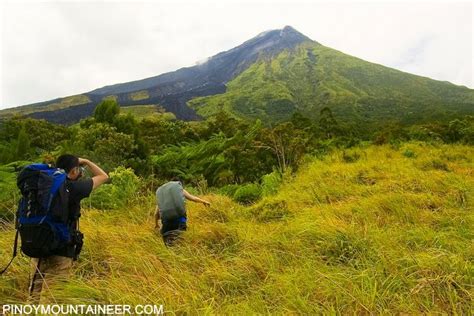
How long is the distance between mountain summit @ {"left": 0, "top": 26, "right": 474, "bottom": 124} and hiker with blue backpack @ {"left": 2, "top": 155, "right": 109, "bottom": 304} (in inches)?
2271

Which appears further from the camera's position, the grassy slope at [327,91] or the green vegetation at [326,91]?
the grassy slope at [327,91]

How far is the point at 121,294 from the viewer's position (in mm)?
2828

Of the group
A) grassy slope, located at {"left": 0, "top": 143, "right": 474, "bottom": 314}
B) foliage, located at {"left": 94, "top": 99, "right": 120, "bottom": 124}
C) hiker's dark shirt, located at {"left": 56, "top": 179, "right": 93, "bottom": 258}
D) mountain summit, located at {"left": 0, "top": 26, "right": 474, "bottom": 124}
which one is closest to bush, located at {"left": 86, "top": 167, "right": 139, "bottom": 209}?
grassy slope, located at {"left": 0, "top": 143, "right": 474, "bottom": 314}

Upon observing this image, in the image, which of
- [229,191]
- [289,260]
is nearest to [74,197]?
[289,260]

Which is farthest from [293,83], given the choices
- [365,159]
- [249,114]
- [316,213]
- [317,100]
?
[316,213]

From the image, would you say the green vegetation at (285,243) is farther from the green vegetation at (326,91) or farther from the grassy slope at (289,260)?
the green vegetation at (326,91)

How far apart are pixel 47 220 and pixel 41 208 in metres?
0.10

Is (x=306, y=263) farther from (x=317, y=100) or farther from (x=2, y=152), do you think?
(x=317, y=100)

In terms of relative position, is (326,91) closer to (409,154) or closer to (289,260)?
(409,154)

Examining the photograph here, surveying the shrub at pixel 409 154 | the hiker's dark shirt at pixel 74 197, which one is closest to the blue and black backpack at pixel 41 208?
the hiker's dark shirt at pixel 74 197

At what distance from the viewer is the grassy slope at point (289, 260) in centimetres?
284

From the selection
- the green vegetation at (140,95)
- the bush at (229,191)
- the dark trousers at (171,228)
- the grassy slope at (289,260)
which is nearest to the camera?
the grassy slope at (289,260)

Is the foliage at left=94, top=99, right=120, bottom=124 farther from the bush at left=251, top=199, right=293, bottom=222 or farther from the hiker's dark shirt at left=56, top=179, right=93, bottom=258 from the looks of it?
the hiker's dark shirt at left=56, top=179, right=93, bottom=258

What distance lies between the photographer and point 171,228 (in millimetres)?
4742
